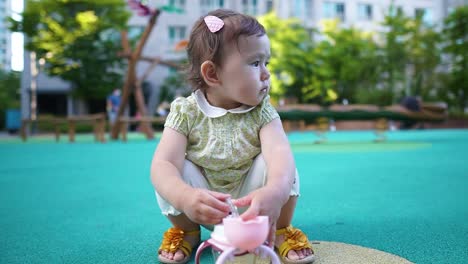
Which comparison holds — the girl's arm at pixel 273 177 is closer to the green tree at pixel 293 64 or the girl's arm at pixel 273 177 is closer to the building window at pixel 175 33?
the green tree at pixel 293 64

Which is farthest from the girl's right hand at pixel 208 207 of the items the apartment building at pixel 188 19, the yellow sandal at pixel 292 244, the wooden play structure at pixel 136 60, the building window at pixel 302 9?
the building window at pixel 302 9

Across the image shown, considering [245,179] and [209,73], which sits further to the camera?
[245,179]

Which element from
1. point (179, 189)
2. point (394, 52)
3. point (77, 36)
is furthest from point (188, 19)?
point (179, 189)

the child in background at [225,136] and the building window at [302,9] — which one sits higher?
the building window at [302,9]

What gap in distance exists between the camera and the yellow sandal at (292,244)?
145 centimetres

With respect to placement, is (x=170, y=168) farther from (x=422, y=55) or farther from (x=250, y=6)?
(x=250, y=6)

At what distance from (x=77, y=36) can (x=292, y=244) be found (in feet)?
67.4

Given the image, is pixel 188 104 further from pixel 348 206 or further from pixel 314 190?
pixel 314 190

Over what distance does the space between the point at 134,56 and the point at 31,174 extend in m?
6.76

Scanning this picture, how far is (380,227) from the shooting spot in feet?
6.56

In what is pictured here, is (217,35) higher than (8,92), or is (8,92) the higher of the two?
(217,35)

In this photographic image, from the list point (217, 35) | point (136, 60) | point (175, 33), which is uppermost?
point (175, 33)

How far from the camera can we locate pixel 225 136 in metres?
1.47

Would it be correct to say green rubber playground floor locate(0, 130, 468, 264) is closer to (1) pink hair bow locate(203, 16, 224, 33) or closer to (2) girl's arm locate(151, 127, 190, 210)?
(2) girl's arm locate(151, 127, 190, 210)
